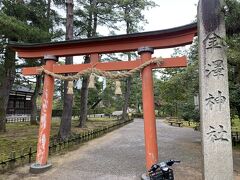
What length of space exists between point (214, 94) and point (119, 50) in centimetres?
337

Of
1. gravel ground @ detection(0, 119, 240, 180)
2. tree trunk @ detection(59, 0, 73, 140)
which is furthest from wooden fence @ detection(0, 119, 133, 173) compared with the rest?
tree trunk @ detection(59, 0, 73, 140)

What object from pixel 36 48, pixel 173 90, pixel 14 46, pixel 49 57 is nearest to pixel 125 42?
pixel 49 57

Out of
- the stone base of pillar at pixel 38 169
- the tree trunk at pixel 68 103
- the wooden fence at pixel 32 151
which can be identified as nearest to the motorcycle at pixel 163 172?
the stone base of pillar at pixel 38 169

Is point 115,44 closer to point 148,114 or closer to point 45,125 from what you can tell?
point 148,114

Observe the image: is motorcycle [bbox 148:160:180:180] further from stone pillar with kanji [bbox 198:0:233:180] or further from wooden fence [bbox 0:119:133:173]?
wooden fence [bbox 0:119:133:173]

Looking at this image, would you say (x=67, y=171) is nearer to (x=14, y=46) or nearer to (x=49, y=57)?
(x=49, y=57)

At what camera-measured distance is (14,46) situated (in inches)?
337

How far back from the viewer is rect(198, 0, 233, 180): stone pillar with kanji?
5008mm

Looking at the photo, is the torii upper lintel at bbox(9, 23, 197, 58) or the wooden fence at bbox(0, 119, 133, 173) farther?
the wooden fence at bbox(0, 119, 133, 173)

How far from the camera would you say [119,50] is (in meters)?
7.55

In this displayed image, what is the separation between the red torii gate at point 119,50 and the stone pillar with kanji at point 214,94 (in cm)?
114

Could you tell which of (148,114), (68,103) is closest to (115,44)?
(148,114)

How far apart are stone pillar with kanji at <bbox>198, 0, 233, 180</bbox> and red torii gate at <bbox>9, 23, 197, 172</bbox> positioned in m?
1.14

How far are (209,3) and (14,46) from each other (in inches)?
255
